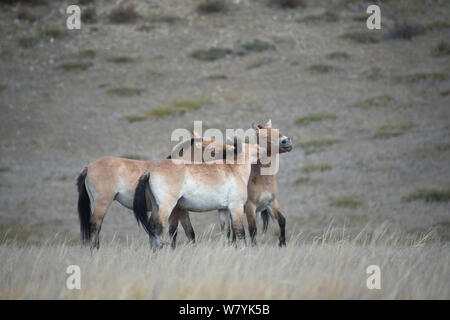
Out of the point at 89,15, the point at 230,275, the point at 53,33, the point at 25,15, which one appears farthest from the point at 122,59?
the point at 230,275

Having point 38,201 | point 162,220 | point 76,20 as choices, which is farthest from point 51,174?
point 76,20

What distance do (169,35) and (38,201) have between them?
72.1 ft

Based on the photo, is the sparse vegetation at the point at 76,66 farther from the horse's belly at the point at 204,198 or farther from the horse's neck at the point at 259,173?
the horse's belly at the point at 204,198

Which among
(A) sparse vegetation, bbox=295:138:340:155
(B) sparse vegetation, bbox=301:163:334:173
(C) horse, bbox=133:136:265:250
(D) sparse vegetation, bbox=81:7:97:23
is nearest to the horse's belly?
(C) horse, bbox=133:136:265:250

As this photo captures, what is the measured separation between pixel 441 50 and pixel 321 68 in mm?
6946

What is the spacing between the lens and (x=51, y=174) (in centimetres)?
2364

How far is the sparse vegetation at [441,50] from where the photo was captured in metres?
34.0

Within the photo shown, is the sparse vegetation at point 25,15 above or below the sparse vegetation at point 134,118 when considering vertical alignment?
above

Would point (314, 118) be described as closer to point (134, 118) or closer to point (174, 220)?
point (134, 118)

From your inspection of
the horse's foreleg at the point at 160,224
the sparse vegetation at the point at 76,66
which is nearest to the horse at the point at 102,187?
the horse's foreleg at the point at 160,224

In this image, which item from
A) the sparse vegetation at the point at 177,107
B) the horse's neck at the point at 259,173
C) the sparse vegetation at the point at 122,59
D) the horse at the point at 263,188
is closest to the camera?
the horse at the point at 263,188

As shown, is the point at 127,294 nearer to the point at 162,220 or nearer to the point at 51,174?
the point at 162,220

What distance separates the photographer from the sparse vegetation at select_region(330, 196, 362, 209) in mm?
19031

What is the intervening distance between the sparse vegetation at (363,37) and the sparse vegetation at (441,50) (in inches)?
160
